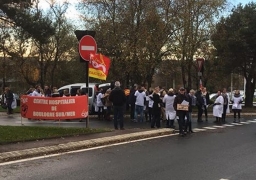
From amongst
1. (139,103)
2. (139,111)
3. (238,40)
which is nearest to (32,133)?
(139,103)

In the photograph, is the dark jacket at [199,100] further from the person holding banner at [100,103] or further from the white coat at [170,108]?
the person holding banner at [100,103]

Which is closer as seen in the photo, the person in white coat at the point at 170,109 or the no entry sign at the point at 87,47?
the no entry sign at the point at 87,47

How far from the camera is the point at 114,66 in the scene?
2859cm

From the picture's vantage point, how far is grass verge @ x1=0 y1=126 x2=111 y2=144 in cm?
1195

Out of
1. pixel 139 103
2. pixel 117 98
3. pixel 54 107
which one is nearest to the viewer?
pixel 54 107

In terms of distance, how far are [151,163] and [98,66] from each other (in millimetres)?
5914

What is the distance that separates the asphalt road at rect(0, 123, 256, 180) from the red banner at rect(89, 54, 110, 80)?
3.08 m

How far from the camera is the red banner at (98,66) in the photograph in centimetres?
1416

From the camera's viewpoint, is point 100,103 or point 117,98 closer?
point 117,98

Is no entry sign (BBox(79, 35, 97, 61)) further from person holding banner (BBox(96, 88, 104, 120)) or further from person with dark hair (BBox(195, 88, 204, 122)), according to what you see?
person with dark hair (BBox(195, 88, 204, 122))

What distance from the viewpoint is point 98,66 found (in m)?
14.3

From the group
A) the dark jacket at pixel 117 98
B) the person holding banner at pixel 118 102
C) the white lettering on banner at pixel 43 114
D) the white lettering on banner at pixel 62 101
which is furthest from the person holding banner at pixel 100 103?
the white lettering on banner at pixel 43 114

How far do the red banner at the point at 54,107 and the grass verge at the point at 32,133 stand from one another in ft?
3.32

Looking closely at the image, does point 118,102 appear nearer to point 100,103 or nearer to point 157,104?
point 157,104
